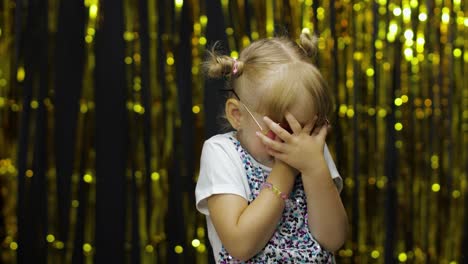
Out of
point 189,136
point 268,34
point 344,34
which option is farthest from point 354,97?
point 189,136

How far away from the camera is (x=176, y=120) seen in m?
1.67

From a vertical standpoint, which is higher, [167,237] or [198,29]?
[198,29]

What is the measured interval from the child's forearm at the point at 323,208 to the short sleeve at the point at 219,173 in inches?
4.3

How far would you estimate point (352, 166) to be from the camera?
173 cm

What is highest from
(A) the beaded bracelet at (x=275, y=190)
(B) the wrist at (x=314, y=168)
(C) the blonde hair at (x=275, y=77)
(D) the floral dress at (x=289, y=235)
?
(C) the blonde hair at (x=275, y=77)

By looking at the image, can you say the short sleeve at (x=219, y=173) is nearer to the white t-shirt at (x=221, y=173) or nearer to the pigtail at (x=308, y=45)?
the white t-shirt at (x=221, y=173)

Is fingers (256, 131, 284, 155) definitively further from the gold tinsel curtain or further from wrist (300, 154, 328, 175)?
the gold tinsel curtain

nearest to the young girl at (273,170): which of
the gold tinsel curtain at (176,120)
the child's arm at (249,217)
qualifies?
the child's arm at (249,217)

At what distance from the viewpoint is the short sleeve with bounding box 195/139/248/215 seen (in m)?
1.10

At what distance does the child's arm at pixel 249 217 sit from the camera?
1.06 metres

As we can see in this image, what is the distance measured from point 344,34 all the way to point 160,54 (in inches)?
18.2

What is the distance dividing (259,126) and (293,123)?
0.23ft

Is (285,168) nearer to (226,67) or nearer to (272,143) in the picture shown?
(272,143)

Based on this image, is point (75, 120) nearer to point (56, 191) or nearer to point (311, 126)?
point (56, 191)
